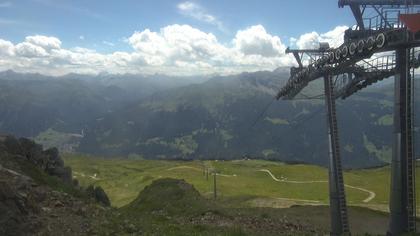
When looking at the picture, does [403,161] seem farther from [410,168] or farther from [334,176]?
[334,176]

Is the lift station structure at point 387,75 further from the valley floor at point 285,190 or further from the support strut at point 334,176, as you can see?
the valley floor at point 285,190

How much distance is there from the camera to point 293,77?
5450 centimetres

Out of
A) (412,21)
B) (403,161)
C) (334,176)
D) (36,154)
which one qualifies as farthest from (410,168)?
(36,154)

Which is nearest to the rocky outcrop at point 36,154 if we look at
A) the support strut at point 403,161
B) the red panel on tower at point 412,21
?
the support strut at point 403,161

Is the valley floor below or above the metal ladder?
below

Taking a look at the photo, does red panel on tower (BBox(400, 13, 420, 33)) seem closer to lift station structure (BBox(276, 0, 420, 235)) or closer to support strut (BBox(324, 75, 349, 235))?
lift station structure (BBox(276, 0, 420, 235))

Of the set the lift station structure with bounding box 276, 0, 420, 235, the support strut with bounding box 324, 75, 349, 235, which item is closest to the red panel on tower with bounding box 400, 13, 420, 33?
the lift station structure with bounding box 276, 0, 420, 235

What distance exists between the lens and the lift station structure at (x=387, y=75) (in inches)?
1331

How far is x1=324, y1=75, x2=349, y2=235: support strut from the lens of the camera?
43406 mm

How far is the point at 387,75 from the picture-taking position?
143 feet

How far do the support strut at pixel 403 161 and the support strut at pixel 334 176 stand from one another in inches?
347

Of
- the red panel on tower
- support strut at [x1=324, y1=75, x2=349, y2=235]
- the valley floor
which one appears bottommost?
the valley floor

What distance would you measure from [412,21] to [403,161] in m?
9.85

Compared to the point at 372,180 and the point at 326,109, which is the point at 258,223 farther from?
the point at 372,180
